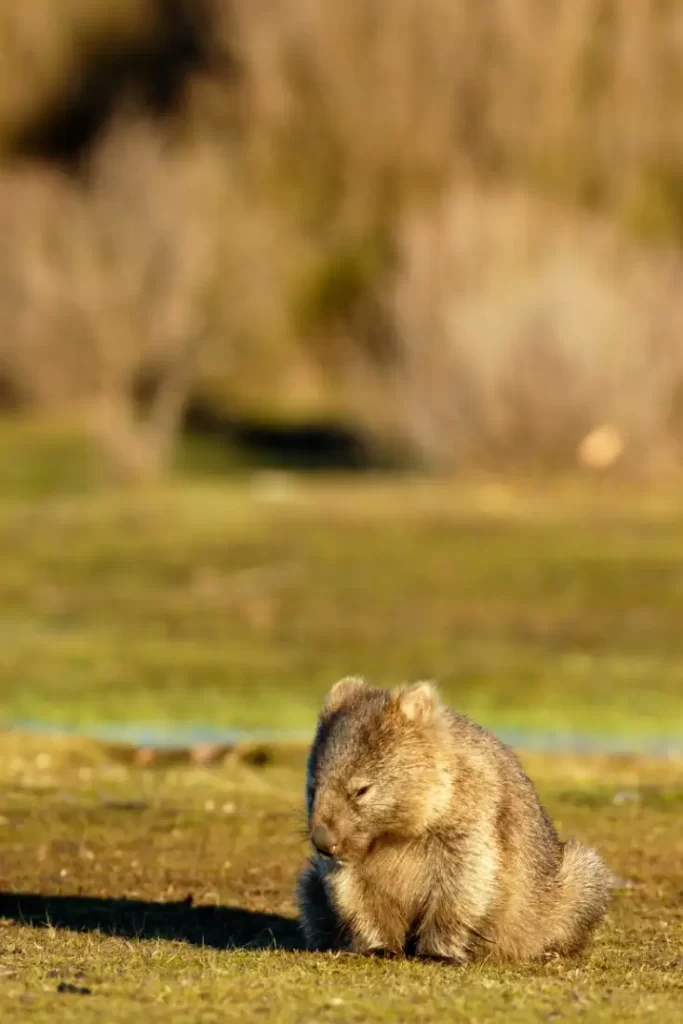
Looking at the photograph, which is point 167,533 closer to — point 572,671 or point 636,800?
point 572,671

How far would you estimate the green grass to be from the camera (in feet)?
98.5

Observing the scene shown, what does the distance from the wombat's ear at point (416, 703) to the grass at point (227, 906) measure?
3.94 ft

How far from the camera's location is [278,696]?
30156 mm

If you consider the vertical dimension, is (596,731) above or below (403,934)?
below

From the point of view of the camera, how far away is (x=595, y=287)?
57406mm

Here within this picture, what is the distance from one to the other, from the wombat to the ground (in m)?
0.20

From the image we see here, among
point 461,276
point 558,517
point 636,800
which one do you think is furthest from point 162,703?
point 461,276

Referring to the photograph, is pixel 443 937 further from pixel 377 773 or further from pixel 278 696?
pixel 278 696

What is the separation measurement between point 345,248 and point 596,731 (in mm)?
72671

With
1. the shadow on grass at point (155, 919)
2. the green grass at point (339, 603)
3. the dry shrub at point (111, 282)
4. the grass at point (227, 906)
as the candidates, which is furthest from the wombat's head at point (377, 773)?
the dry shrub at point (111, 282)

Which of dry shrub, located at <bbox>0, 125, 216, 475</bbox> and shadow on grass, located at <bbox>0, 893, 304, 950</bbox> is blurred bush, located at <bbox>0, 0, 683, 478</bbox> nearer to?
dry shrub, located at <bbox>0, 125, 216, 475</bbox>

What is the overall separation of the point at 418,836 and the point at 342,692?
807 millimetres

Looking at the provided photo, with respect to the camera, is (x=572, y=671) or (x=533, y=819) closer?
(x=533, y=819)

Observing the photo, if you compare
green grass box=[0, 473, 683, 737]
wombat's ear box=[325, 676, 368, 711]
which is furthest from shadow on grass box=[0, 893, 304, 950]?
green grass box=[0, 473, 683, 737]
